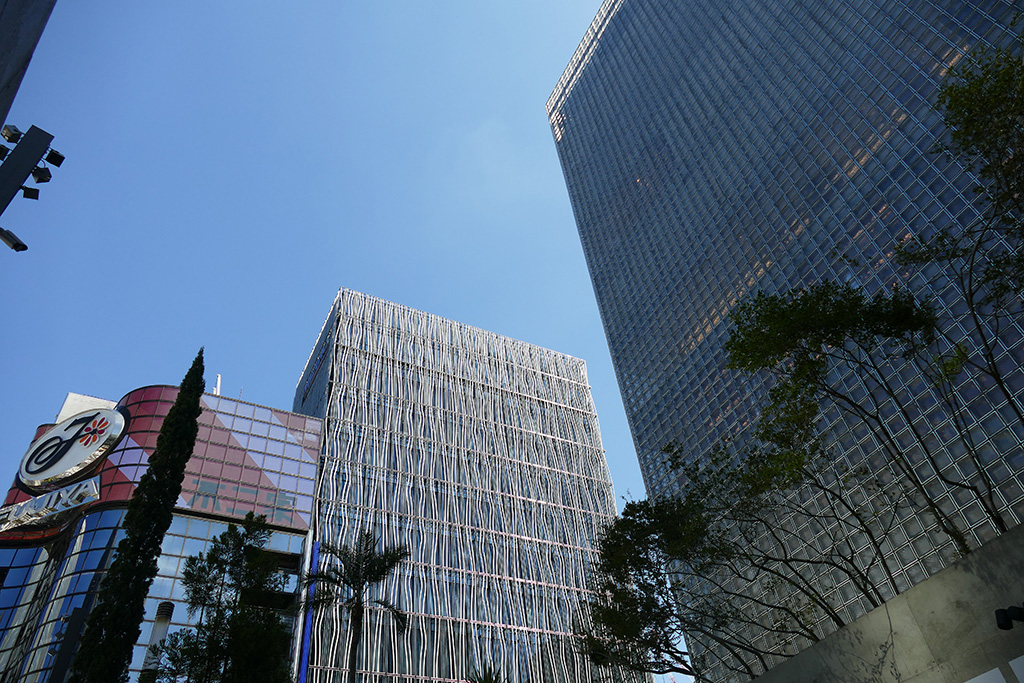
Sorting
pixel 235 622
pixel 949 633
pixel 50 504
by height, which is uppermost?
pixel 50 504

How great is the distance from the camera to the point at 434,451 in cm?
4850

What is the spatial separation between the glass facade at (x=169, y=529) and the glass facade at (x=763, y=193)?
2125 centimetres

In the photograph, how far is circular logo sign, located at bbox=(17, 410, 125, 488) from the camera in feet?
119

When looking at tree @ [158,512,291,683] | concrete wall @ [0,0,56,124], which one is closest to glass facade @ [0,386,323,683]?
tree @ [158,512,291,683]

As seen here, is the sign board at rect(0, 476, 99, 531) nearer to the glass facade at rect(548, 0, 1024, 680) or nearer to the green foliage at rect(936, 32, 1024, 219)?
the glass facade at rect(548, 0, 1024, 680)

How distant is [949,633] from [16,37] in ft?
55.0

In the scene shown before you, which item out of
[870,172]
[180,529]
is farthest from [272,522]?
[870,172]

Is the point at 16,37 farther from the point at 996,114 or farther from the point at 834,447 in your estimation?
the point at 834,447

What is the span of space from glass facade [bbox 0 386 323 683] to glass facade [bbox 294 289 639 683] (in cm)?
236

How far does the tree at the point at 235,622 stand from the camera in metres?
19.3

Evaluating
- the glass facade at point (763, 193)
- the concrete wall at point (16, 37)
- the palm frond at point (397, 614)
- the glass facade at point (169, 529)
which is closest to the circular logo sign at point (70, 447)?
the glass facade at point (169, 529)

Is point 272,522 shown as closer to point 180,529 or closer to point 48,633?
point 180,529

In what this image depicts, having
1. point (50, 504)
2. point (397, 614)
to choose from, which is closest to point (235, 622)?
point (397, 614)

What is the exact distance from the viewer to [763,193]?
38656 millimetres
